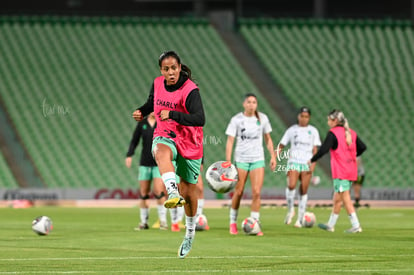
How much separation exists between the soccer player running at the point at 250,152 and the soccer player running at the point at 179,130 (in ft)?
16.9

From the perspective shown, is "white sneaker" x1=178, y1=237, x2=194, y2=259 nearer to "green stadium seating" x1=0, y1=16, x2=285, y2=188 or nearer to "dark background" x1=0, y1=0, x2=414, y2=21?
"green stadium seating" x1=0, y1=16, x2=285, y2=188

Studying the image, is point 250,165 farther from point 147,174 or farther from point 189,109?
point 189,109

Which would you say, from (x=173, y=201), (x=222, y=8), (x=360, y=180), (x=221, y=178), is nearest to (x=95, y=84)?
(x=222, y=8)

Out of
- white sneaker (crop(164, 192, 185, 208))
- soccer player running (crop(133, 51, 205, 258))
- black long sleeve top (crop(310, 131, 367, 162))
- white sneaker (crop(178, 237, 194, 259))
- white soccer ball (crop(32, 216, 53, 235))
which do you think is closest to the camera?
white sneaker (crop(164, 192, 185, 208))

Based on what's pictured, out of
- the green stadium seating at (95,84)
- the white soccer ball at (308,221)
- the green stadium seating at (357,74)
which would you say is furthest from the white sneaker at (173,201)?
the green stadium seating at (357,74)

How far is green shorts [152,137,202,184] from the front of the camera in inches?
350

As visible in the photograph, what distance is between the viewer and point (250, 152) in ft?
47.4

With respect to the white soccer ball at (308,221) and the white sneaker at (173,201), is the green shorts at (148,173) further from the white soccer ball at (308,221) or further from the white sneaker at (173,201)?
the white sneaker at (173,201)

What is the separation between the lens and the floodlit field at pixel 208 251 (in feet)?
28.0

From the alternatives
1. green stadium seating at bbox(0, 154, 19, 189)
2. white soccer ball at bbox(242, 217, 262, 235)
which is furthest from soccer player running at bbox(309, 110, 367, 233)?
green stadium seating at bbox(0, 154, 19, 189)

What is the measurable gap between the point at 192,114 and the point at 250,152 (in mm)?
5824

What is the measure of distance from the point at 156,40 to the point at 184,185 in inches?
988

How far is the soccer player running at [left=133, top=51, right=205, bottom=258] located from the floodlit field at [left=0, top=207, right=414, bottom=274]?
813mm

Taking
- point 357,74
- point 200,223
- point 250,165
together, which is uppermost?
point 357,74
